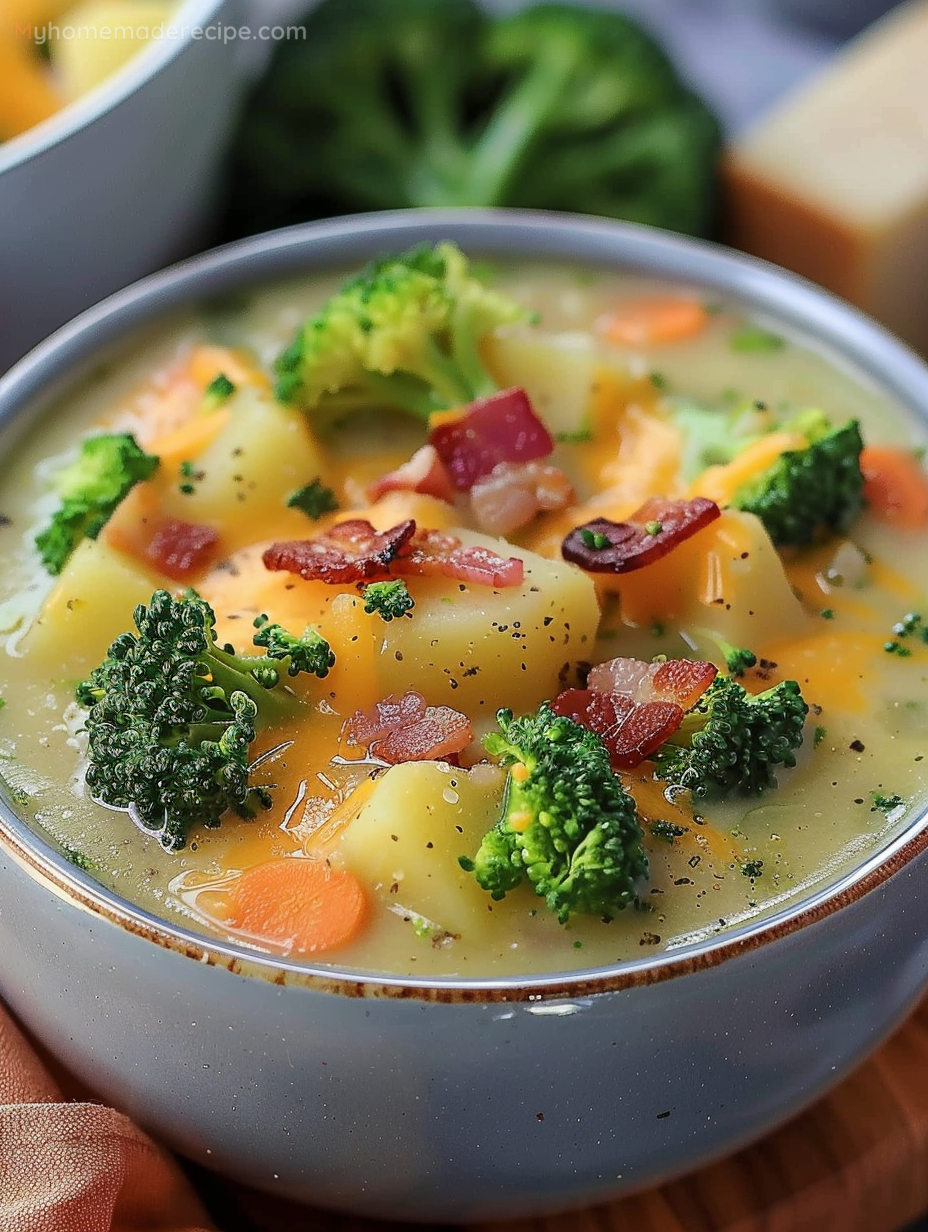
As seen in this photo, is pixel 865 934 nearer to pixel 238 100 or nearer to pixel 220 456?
pixel 220 456

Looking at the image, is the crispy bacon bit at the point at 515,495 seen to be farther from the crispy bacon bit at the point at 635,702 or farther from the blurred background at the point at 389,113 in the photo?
the blurred background at the point at 389,113

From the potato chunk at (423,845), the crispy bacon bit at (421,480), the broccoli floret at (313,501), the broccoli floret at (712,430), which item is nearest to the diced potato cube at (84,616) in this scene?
the broccoli floret at (313,501)

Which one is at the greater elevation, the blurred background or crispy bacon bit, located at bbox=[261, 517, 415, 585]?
the blurred background

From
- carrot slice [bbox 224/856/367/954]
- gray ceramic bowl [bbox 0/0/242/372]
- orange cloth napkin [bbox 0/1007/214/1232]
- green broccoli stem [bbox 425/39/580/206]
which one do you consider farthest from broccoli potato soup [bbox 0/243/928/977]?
green broccoli stem [bbox 425/39/580/206]

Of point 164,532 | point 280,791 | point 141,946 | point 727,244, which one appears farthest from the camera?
point 727,244

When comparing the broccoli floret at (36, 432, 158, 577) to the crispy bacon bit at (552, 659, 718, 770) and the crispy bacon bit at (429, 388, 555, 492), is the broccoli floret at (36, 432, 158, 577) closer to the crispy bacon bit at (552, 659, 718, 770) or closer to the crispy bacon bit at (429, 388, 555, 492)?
the crispy bacon bit at (429, 388, 555, 492)

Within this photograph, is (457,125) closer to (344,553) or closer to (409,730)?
(344,553)

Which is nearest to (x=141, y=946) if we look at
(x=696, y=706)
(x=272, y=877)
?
(x=272, y=877)
